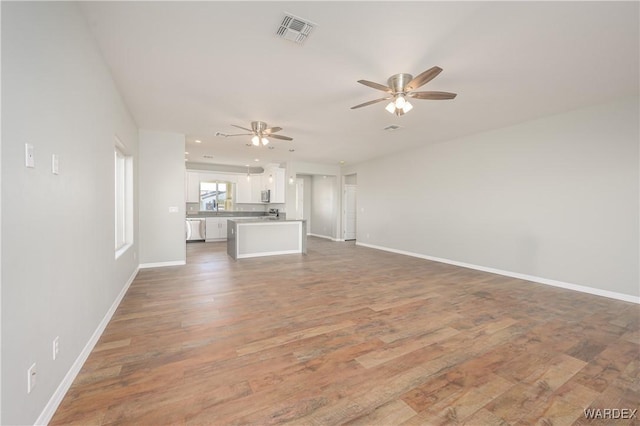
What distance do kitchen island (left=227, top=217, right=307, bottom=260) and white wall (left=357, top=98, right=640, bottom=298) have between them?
121 inches

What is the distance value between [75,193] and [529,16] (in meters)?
3.74

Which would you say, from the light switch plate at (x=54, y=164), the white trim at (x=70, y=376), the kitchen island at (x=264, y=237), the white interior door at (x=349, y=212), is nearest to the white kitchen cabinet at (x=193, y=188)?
the kitchen island at (x=264, y=237)

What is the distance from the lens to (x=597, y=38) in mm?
2270

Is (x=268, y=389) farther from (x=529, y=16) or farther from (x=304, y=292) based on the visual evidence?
(x=529, y=16)

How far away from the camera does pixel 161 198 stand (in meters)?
5.14

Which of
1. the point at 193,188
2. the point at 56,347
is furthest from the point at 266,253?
the point at 56,347

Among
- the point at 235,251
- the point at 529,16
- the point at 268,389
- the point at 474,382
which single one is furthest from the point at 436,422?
the point at 235,251

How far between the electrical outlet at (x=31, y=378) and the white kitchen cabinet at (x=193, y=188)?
322 inches

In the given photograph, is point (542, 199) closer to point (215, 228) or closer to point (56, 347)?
point (56, 347)

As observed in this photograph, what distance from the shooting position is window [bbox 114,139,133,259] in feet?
13.1

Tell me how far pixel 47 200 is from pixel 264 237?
506 cm

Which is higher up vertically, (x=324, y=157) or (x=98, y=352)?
(x=324, y=157)

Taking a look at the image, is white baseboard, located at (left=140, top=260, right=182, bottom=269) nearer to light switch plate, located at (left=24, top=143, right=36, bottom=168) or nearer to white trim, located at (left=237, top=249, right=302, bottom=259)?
white trim, located at (left=237, top=249, right=302, bottom=259)

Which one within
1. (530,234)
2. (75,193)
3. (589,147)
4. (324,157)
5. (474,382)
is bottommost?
(474,382)
